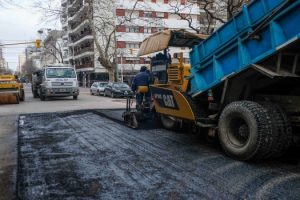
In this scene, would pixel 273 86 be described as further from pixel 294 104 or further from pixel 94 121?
pixel 94 121

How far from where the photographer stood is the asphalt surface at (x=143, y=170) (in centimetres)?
A: 480

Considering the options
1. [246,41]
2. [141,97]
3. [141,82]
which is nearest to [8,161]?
[246,41]

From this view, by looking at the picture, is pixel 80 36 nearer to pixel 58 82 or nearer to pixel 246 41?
pixel 58 82

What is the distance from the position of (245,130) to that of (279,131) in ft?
2.26

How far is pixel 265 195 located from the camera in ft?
15.1

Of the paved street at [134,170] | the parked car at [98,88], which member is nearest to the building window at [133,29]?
the parked car at [98,88]

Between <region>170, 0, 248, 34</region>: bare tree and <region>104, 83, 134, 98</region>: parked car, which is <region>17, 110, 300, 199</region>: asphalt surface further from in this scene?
<region>104, 83, 134, 98</region>: parked car

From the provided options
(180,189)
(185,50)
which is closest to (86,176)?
(180,189)

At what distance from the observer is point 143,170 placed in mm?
5863

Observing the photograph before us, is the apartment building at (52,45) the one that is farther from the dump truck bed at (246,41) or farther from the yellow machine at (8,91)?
the dump truck bed at (246,41)

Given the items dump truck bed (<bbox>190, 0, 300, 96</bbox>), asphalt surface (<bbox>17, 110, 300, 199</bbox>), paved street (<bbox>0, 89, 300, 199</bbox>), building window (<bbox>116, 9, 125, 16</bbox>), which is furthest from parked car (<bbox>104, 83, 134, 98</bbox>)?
building window (<bbox>116, 9, 125, 16</bbox>)

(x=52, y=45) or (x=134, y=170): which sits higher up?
(x=52, y=45)

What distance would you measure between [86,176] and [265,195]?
252 centimetres

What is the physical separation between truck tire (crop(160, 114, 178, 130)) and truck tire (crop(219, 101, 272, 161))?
265 centimetres
